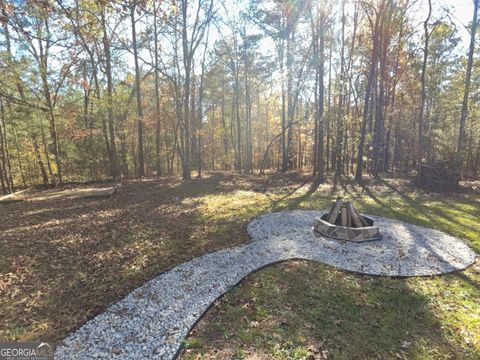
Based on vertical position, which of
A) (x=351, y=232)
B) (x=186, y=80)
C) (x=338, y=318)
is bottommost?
(x=338, y=318)

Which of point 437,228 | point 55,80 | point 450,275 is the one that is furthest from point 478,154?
point 55,80

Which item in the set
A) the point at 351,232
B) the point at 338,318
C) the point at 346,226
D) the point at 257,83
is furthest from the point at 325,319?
the point at 257,83

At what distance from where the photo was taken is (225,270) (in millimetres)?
4172

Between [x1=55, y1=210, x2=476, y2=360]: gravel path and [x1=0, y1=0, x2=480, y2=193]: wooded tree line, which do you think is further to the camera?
[x1=0, y1=0, x2=480, y2=193]: wooded tree line

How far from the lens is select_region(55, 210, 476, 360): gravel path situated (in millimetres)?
2636

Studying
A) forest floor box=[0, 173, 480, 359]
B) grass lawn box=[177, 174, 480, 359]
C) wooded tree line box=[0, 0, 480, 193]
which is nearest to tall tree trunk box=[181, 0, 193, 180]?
wooded tree line box=[0, 0, 480, 193]

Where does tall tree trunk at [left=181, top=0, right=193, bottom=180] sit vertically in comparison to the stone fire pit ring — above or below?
above

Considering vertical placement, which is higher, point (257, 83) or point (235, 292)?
point (257, 83)

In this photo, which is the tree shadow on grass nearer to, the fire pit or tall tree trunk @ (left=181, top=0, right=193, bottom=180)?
the fire pit

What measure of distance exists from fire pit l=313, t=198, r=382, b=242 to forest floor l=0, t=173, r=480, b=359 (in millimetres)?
1505

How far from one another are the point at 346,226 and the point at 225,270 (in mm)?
3191

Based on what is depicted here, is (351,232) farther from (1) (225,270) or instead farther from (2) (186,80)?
(2) (186,80)

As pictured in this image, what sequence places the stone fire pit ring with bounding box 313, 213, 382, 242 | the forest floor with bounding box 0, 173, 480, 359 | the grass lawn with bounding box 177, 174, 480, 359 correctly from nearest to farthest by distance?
the grass lawn with bounding box 177, 174, 480, 359, the forest floor with bounding box 0, 173, 480, 359, the stone fire pit ring with bounding box 313, 213, 382, 242

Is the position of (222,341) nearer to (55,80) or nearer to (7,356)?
(7,356)
